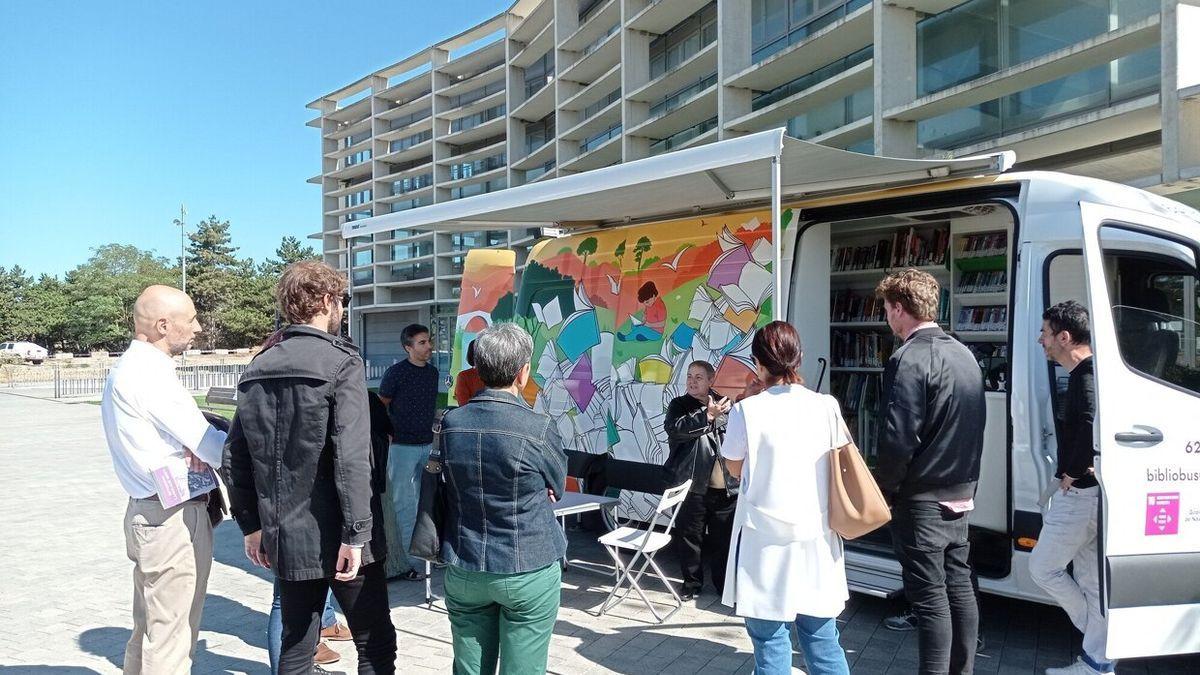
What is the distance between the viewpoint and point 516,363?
8.35 feet

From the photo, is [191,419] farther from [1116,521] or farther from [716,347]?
[1116,521]

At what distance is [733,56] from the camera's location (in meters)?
24.2

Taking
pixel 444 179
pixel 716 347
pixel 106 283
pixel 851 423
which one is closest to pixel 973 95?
pixel 851 423

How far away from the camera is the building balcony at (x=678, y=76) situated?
26.6 metres

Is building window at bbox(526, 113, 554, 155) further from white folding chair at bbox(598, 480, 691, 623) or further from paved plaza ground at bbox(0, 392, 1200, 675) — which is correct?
white folding chair at bbox(598, 480, 691, 623)

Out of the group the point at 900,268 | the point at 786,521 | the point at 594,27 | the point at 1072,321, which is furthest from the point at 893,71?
the point at 594,27

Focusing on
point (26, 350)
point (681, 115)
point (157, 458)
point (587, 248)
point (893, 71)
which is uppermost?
point (681, 115)

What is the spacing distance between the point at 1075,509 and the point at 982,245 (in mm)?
3445

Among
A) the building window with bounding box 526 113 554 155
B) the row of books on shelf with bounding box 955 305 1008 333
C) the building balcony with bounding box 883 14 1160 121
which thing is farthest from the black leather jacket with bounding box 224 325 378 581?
the building window with bounding box 526 113 554 155

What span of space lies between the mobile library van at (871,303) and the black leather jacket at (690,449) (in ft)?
0.90

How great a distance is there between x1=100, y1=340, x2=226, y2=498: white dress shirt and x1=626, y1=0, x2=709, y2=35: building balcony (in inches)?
1115

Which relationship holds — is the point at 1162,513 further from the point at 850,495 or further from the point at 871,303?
the point at 871,303

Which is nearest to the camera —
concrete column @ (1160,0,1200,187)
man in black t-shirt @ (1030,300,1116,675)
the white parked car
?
man in black t-shirt @ (1030,300,1116,675)

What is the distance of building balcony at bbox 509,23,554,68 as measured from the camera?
140 ft
